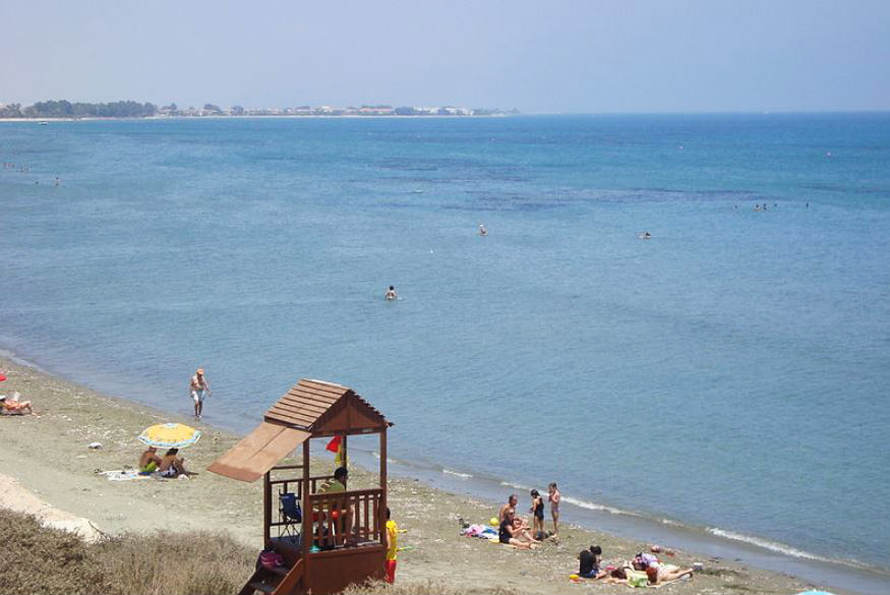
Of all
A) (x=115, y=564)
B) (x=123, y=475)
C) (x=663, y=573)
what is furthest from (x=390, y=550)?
(x=123, y=475)

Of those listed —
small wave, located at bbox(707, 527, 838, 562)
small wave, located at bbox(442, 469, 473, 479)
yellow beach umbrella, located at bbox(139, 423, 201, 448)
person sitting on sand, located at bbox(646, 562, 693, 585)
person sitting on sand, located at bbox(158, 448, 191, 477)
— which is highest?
yellow beach umbrella, located at bbox(139, 423, 201, 448)

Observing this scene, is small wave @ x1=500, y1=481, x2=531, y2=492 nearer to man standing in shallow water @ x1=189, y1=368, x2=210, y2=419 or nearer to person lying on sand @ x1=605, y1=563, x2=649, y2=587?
person lying on sand @ x1=605, y1=563, x2=649, y2=587

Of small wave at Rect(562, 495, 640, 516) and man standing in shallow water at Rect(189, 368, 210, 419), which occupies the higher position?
man standing in shallow water at Rect(189, 368, 210, 419)

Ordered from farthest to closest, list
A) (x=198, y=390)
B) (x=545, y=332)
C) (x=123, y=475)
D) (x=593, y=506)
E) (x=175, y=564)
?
(x=545, y=332)
(x=198, y=390)
(x=593, y=506)
(x=123, y=475)
(x=175, y=564)

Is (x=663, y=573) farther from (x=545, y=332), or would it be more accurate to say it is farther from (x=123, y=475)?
(x=545, y=332)

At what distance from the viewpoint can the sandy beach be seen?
54.0ft

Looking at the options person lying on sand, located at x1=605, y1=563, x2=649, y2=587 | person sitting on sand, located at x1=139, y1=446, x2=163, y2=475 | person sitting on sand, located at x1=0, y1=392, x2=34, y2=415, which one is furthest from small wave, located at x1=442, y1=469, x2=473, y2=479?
person sitting on sand, located at x1=0, y1=392, x2=34, y2=415

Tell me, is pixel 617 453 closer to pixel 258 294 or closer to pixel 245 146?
pixel 258 294

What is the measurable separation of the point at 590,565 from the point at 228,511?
5.71 m

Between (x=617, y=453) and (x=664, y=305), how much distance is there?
53.4 feet

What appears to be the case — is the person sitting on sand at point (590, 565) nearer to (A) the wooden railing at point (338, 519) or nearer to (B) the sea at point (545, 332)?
(B) the sea at point (545, 332)

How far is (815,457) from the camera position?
23.4 meters

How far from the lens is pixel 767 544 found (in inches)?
758

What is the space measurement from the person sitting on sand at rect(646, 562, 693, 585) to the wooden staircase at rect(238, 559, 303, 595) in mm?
5748
